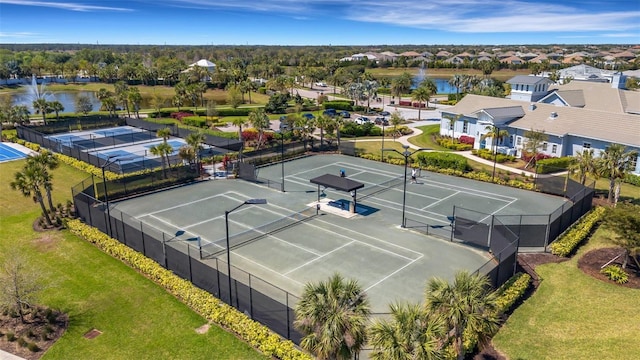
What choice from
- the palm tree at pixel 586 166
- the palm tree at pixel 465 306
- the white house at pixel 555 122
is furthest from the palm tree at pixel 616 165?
the palm tree at pixel 465 306

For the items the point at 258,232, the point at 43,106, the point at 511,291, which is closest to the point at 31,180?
the point at 258,232

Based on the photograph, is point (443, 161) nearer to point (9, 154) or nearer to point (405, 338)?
point (405, 338)

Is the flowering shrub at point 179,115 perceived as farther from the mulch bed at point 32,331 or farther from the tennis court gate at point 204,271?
the mulch bed at point 32,331

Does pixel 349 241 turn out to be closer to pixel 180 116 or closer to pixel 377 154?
pixel 377 154

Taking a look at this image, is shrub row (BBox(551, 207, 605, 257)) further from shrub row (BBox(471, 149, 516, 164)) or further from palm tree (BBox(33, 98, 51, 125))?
palm tree (BBox(33, 98, 51, 125))

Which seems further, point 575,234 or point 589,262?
point 575,234

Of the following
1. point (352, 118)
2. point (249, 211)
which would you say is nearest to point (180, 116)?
point (352, 118)

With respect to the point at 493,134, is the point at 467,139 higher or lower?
lower
